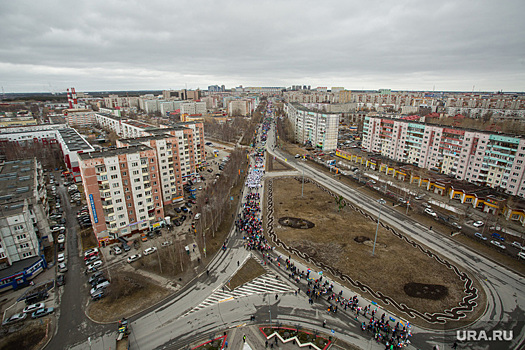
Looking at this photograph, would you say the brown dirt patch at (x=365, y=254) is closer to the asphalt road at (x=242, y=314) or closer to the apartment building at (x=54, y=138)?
the asphalt road at (x=242, y=314)

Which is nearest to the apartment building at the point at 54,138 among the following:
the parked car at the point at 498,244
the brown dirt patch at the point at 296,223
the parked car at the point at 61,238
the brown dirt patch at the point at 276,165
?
the parked car at the point at 61,238

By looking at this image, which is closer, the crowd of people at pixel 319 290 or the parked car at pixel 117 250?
the crowd of people at pixel 319 290

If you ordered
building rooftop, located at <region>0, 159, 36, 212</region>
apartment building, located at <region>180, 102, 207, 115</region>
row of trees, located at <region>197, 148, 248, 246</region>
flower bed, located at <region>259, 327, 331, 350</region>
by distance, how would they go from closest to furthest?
1. flower bed, located at <region>259, 327, 331, 350</region>
2. building rooftop, located at <region>0, 159, 36, 212</region>
3. row of trees, located at <region>197, 148, 248, 246</region>
4. apartment building, located at <region>180, 102, 207, 115</region>

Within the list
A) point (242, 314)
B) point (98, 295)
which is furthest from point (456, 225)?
point (98, 295)

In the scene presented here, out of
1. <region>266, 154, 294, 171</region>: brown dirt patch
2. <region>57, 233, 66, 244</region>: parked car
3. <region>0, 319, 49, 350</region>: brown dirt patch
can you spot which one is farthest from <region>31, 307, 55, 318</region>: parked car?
<region>266, 154, 294, 171</region>: brown dirt patch

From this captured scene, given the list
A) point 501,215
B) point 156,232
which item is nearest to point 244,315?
point 156,232

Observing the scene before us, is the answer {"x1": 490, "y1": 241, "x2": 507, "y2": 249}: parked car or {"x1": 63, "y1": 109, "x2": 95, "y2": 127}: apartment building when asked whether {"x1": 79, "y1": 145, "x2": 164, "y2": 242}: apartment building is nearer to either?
{"x1": 490, "y1": 241, "x2": 507, "y2": 249}: parked car
